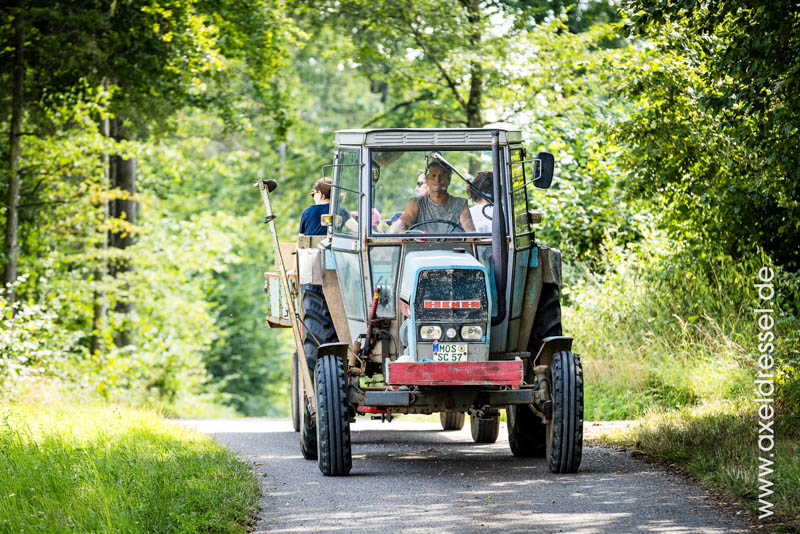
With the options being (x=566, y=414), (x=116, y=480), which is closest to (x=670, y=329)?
(x=566, y=414)

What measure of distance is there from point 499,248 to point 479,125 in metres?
13.8

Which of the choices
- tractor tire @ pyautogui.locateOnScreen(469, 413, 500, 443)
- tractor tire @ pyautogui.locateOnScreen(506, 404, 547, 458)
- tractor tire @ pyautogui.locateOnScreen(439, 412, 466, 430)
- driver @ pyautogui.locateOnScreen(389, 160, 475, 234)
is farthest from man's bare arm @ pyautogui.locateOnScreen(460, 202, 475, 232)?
tractor tire @ pyautogui.locateOnScreen(439, 412, 466, 430)

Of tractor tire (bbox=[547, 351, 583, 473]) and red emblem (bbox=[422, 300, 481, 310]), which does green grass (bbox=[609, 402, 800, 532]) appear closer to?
tractor tire (bbox=[547, 351, 583, 473])

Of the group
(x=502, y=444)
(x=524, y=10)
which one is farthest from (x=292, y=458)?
(x=524, y=10)

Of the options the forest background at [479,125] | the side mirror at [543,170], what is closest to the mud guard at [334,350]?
the side mirror at [543,170]

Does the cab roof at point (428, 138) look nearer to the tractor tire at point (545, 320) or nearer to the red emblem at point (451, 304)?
the tractor tire at point (545, 320)

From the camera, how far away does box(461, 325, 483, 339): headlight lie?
9117 mm

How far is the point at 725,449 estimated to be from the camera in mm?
9109

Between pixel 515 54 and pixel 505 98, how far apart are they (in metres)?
0.91

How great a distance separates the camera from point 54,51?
1766 centimetres

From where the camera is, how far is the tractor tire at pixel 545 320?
10023mm

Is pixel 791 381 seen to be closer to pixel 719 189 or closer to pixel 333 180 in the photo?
pixel 719 189

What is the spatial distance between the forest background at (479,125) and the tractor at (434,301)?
1.84m

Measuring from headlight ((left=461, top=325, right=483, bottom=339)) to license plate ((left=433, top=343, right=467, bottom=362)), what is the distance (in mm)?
88
